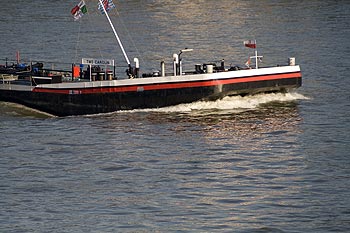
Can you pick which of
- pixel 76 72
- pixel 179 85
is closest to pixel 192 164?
pixel 179 85

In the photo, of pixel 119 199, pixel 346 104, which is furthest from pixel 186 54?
pixel 119 199

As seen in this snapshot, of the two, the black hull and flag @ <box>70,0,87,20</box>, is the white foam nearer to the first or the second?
the black hull

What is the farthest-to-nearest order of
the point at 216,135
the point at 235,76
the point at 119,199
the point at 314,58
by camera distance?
the point at 314,58 → the point at 235,76 → the point at 216,135 → the point at 119,199

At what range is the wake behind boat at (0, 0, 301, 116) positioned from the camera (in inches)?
2260

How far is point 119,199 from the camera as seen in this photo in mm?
40812

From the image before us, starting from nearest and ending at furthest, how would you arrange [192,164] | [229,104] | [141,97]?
[192,164] < [141,97] < [229,104]

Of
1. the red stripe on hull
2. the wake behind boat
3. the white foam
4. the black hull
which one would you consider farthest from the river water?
the red stripe on hull

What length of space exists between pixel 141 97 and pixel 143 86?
2.28 feet

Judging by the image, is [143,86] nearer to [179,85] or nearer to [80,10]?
[179,85]

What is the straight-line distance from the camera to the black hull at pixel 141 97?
5756 cm

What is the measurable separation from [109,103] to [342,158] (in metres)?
16.1

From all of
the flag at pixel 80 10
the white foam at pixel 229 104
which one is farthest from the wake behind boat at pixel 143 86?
the white foam at pixel 229 104

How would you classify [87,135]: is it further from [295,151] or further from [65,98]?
[295,151]

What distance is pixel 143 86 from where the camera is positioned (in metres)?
57.5
